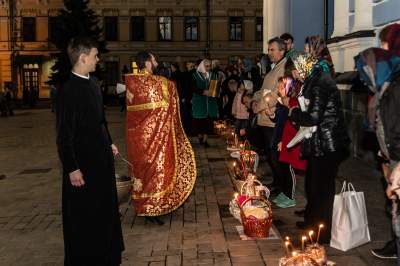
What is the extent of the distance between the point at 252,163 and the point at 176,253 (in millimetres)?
3239

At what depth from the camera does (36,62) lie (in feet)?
163

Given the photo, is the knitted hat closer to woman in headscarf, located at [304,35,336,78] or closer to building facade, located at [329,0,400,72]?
building facade, located at [329,0,400,72]

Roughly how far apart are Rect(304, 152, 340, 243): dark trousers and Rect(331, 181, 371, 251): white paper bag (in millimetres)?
269

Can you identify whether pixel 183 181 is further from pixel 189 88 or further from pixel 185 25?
pixel 185 25

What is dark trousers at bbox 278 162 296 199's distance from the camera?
7.66 m

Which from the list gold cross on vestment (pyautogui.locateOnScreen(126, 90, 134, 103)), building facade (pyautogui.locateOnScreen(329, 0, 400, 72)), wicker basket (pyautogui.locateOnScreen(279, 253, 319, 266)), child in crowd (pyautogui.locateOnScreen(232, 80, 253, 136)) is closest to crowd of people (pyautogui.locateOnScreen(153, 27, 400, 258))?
wicker basket (pyautogui.locateOnScreen(279, 253, 319, 266))

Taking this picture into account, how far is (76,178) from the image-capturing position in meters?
4.55

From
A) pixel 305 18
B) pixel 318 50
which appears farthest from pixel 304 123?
pixel 305 18

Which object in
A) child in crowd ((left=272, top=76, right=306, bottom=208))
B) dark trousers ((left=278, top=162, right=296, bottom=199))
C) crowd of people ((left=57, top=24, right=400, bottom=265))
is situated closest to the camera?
crowd of people ((left=57, top=24, right=400, bottom=265))

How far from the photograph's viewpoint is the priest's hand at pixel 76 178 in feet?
14.9

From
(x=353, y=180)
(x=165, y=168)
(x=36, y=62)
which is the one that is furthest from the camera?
(x=36, y=62)

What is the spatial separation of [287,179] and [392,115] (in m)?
3.84

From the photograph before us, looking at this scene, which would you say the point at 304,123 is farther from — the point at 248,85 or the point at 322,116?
the point at 248,85

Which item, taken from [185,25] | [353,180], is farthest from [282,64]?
[185,25]
